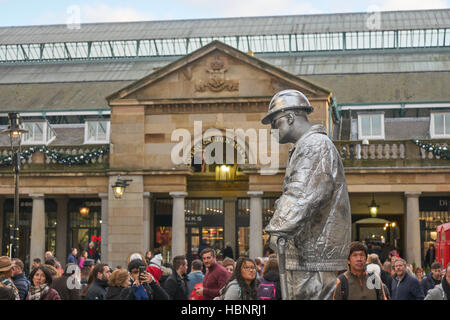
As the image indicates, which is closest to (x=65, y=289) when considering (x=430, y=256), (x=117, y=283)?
(x=117, y=283)

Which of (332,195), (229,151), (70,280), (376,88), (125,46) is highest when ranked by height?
(125,46)

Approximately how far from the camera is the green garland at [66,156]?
29.8 metres

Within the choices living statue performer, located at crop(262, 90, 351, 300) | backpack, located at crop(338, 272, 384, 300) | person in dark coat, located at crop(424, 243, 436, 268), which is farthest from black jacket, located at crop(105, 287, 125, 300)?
person in dark coat, located at crop(424, 243, 436, 268)

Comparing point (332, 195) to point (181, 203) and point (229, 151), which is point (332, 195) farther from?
point (229, 151)

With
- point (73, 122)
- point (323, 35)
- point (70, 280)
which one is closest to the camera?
point (70, 280)

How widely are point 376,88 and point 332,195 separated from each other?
32669 mm

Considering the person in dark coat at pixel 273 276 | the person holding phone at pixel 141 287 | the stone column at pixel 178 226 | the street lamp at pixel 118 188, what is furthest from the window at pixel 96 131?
the person in dark coat at pixel 273 276

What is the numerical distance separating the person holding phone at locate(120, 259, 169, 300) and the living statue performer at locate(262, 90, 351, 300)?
12.1ft

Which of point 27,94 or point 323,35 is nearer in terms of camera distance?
point 27,94

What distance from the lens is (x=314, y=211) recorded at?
5609mm

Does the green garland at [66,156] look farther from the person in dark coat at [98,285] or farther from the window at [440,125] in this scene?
the person in dark coat at [98,285]

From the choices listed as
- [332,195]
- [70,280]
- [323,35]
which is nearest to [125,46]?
[323,35]

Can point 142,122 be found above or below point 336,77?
below

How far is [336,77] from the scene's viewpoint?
39.9m
